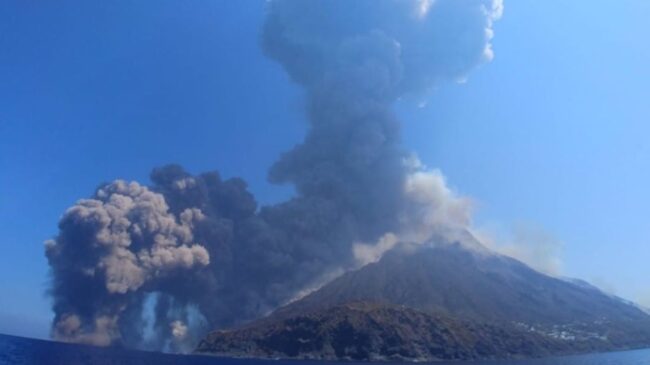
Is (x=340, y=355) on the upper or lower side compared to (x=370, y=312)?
lower

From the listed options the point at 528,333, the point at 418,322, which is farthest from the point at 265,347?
the point at 528,333

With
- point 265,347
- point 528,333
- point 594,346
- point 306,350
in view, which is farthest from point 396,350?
point 594,346

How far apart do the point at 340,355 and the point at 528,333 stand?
66.4 meters

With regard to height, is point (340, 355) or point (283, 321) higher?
point (283, 321)

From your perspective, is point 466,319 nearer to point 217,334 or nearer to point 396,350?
point 396,350

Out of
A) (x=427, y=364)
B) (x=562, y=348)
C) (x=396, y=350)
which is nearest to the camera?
(x=427, y=364)

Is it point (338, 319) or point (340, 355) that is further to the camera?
point (338, 319)

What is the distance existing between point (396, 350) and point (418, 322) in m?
18.5

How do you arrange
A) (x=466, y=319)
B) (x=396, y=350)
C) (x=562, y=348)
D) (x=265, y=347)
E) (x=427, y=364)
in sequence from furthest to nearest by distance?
(x=466, y=319) → (x=562, y=348) → (x=265, y=347) → (x=396, y=350) → (x=427, y=364)

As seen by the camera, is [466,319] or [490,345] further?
[466,319]

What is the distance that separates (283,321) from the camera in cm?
18025

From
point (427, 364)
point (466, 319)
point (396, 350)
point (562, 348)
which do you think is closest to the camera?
point (427, 364)

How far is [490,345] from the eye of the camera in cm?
16900

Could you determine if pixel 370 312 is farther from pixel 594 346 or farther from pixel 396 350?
pixel 594 346
